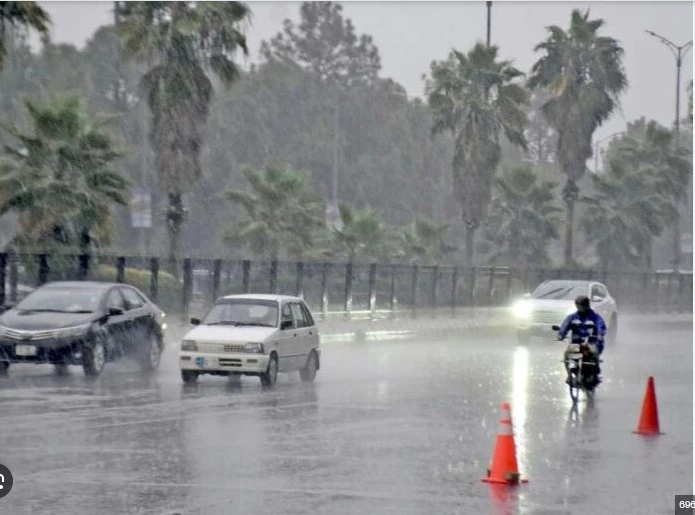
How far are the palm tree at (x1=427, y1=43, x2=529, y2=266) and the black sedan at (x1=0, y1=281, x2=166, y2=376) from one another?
43.1 m

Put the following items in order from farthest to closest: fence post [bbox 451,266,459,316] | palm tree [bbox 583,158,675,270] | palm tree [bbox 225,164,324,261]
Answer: palm tree [bbox 583,158,675,270] → fence post [bbox 451,266,459,316] → palm tree [bbox 225,164,324,261]

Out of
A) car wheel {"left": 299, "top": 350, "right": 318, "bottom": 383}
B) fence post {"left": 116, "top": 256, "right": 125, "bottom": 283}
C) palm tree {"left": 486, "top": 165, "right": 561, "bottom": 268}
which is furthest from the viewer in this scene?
palm tree {"left": 486, "top": 165, "right": 561, "bottom": 268}

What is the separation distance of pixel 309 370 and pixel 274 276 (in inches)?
762

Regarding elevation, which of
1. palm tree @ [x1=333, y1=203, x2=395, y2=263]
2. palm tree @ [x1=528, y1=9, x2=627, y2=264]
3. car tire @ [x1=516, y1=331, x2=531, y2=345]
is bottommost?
car tire @ [x1=516, y1=331, x2=531, y2=345]

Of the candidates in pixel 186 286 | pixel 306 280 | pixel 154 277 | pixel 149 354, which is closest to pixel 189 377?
pixel 149 354

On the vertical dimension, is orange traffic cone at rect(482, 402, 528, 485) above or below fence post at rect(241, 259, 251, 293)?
below

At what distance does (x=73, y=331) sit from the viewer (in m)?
25.8

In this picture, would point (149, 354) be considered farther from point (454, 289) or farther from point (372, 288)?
point (454, 289)

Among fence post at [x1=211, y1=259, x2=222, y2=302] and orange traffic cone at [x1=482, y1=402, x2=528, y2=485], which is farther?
fence post at [x1=211, y1=259, x2=222, y2=302]

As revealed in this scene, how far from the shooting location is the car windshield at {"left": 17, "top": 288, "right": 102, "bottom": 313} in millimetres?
26781

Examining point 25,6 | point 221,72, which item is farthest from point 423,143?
point 25,6

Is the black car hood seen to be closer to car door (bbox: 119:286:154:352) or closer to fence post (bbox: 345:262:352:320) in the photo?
car door (bbox: 119:286:154:352)

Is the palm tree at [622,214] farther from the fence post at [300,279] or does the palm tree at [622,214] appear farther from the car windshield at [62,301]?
the car windshield at [62,301]

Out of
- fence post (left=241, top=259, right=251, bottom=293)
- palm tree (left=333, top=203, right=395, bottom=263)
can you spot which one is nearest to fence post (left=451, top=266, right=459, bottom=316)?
palm tree (left=333, top=203, right=395, bottom=263)
